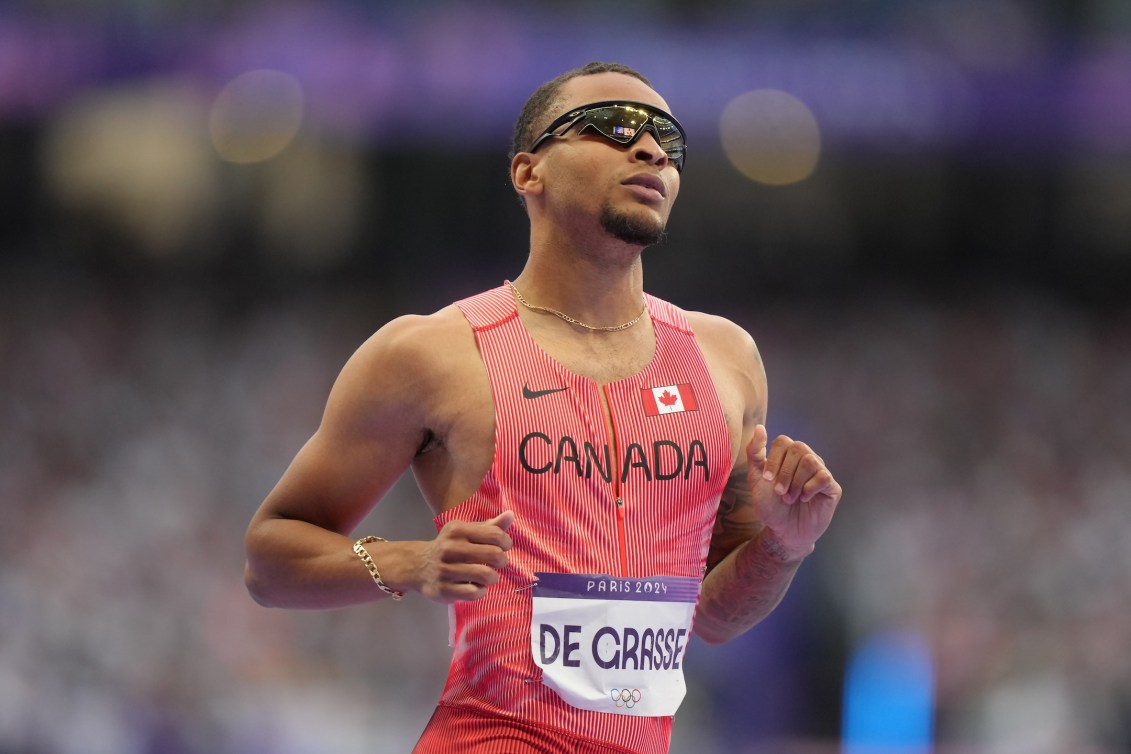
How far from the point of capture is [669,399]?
3230 millimetres

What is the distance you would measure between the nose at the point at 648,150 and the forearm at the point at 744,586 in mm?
937

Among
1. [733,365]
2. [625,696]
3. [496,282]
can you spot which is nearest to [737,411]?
[733,365]

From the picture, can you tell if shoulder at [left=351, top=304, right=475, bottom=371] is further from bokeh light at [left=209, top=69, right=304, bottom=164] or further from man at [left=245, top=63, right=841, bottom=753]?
bokeh light at [left=209, top=69, right=304, bottom=164]

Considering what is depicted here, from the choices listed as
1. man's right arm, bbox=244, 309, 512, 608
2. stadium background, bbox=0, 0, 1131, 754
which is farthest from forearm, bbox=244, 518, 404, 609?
stadium background, bbox=0, 0, 1131, 754

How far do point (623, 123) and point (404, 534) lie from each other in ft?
30.2

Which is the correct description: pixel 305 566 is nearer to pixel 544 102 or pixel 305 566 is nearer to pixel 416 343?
pixel 416 343

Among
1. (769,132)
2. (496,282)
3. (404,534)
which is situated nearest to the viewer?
(404,534)

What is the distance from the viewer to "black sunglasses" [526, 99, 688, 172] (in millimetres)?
3297

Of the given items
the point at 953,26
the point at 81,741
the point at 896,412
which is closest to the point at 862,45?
the point at 953,26

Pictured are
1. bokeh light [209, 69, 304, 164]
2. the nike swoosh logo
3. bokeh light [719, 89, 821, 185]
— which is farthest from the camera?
bokeh light [719, 89, 821, 185]

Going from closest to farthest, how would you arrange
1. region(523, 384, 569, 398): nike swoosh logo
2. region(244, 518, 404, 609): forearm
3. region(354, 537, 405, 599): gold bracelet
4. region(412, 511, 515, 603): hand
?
1. region(412, 511, 515, 603): hand
2. region(354, 537, 405, 599): gold bracelet
3. region(244, 518, 404, 609): forearm
4. region(523, 384, 569, 398): nike swoosh logo

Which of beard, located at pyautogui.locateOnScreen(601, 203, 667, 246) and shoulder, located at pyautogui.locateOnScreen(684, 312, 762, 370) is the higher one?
beard, located at pyautogui.locateOnScreen(601, 203, 667, 246)

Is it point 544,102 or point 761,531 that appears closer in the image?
point 761,531

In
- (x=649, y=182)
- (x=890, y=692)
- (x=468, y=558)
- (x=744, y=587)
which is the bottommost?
(x=890, y=692)
